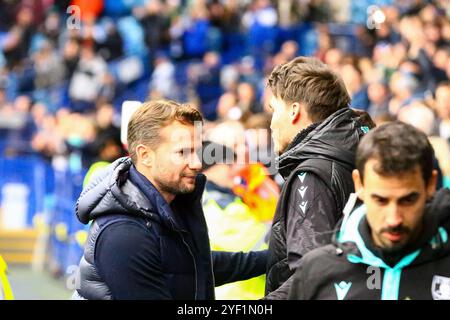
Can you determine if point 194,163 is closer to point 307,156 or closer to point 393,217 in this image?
point 307,156

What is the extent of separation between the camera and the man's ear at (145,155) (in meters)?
3.97

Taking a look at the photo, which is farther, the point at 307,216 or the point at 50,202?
the point at 50,202

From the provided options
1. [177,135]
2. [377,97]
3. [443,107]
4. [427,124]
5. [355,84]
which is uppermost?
[355,84]

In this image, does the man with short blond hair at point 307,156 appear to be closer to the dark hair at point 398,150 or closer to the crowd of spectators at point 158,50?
the dark hair at point 398,150

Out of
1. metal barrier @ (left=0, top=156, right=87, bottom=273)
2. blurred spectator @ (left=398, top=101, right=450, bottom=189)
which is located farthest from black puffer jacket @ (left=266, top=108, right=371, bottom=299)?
metal barrier @ (left=0, top=156, right=87, bottom=273)

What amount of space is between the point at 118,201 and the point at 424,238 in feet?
4.44

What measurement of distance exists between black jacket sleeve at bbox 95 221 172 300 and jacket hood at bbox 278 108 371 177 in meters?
0.69

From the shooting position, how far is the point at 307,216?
12.1 ft

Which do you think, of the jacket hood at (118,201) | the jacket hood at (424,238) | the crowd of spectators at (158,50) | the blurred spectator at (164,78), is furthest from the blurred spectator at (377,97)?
the jacket hood at (424,238)

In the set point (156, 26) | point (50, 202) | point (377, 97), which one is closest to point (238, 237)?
point (377, 97)

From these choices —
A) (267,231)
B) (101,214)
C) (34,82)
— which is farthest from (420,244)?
(34,82)

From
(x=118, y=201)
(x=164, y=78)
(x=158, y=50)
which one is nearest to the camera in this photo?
(x=118, y=201)

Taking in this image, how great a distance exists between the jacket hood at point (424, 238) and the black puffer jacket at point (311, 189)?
17.0 inches

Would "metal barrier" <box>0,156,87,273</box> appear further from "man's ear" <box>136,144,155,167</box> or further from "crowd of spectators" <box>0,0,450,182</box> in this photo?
"man's ear" <box>136,144,155,167</box>
